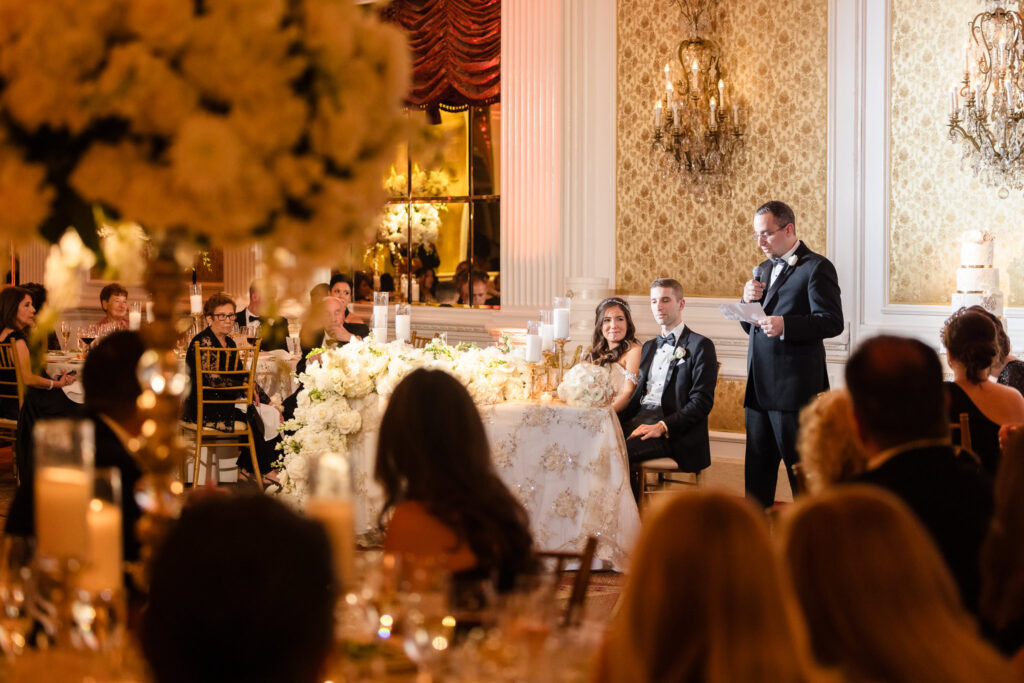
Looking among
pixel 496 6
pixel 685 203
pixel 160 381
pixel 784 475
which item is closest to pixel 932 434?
pixel 160 381

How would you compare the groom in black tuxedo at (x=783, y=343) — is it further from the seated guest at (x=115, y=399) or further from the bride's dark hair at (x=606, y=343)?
the seated guest at (x=115, y=399)

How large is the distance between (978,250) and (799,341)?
151cm

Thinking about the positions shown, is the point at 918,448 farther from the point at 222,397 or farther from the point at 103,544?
the point at 222,397

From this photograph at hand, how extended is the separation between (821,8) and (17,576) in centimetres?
700

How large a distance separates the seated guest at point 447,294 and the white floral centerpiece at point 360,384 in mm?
4488

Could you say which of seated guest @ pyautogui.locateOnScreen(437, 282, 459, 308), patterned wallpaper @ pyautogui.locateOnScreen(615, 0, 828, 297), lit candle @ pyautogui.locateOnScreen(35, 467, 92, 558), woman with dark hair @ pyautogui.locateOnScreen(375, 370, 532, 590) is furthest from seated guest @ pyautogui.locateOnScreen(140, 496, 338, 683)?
seated guest @ pyautogui.locateOnScreen(437, 282, 459, 308)

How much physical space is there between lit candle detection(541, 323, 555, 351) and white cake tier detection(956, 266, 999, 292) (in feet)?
7.99

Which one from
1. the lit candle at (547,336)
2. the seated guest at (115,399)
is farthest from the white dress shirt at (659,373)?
the seated guest at (115,399)

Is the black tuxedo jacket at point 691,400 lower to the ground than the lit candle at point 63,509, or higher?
lower

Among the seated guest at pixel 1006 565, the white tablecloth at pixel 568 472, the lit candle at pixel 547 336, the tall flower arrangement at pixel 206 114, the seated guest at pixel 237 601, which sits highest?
the tall flower arrangement at pixel 206 114

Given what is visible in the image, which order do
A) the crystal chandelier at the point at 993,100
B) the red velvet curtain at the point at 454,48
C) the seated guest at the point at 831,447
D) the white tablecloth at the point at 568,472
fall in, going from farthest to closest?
1. the red velvet curtain at the point at 454,48
2. the crystal chandelier at the point at 993,100
3. the white tablecloth at the point at 568,472
4. the seated guest at the point at 831,447

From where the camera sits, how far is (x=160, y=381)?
5.23 ft

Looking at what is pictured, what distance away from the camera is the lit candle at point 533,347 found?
17.7 ft

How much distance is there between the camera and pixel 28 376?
6953 mm
